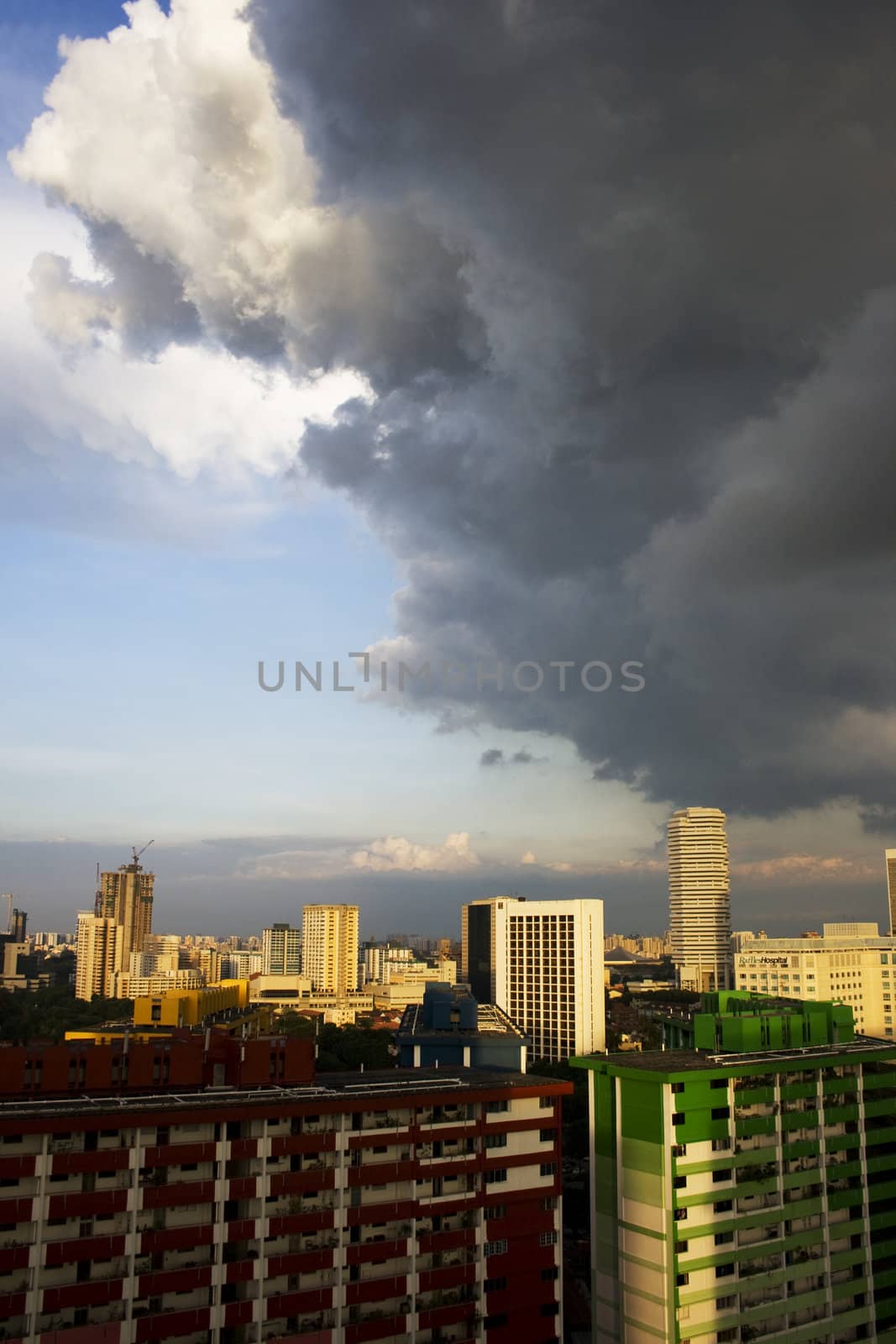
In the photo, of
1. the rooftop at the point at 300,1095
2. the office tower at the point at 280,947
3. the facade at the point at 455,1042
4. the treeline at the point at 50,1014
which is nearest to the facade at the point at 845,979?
the facade at the point at 455,1042

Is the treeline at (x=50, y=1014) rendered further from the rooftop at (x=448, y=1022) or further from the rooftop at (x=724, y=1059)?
the rooftop at (x=724, y=1059)

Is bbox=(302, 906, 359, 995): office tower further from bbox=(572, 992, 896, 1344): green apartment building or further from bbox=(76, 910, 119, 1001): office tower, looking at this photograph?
bbox=(572, 992, 896, 1344): green apartment building

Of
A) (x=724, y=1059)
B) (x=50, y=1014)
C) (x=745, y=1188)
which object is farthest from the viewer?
(x=50, y=1014)

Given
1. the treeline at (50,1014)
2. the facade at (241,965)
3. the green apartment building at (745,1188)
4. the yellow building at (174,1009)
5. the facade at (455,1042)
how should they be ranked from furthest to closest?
the facade at (241,965)
the treeline at (50,1014)
the yellow building at (174,1009)
the facade at (455,1042)
the green apartment building at (745,1188)

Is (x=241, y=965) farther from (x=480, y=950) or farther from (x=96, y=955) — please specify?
(x=480, y=950)

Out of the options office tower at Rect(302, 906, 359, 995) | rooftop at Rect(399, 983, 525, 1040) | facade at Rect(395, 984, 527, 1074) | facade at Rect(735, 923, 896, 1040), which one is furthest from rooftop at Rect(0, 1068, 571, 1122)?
office tower at Rect(302, 906, 359, 995)

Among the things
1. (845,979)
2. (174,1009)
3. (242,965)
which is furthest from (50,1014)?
(242,965)
